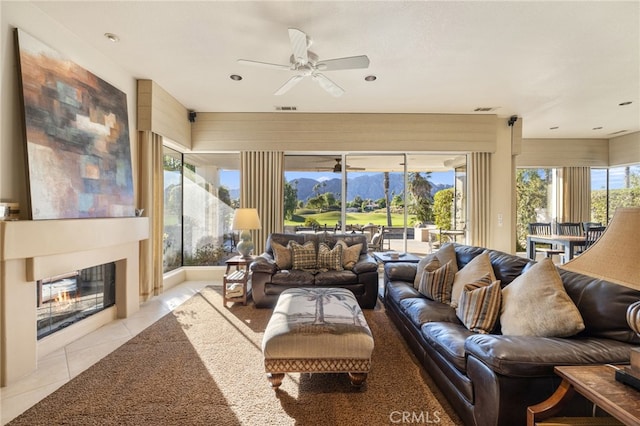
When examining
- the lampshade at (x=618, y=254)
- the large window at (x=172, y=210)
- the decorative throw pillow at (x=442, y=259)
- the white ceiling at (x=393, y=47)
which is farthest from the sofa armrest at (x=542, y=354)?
the large window at (x=172, y=210)

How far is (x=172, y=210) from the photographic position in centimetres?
508

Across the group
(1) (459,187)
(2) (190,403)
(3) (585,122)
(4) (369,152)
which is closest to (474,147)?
(1) (459,187)

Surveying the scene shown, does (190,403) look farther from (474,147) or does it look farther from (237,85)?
(474,147)

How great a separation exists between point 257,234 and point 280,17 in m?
3.59

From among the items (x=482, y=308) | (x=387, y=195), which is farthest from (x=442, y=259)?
(x=387, y=195)

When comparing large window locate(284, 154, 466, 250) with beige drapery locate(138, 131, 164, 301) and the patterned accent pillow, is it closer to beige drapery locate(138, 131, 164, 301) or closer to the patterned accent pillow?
the patterned accent pillow

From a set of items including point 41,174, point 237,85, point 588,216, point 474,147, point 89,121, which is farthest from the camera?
point 588,216

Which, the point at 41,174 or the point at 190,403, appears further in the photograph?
the point at 41,174

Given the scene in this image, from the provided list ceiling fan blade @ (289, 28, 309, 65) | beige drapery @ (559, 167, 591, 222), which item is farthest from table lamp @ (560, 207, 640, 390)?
beige drapery @ (559, 167, 591, 222)

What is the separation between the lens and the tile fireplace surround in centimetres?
216

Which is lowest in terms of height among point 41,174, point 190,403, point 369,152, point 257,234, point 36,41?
point 190,403

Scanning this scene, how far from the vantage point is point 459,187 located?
584 cm

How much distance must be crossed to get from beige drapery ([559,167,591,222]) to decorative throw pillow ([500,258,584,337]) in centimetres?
694

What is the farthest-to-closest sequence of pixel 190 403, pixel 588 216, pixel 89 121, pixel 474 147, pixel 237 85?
pixel 588 216
pixel 474 147
pixel 237 85
pixel 89 121
pixel 190 403
